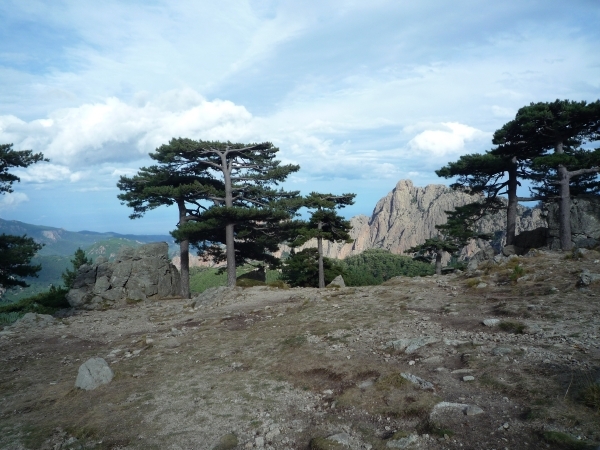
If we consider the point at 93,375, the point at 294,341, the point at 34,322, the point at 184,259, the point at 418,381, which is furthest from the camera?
the point at 184,259

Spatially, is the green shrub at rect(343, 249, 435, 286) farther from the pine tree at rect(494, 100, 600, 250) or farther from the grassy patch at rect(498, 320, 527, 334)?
the grassy patch at rect(498, 320, 527, 334)

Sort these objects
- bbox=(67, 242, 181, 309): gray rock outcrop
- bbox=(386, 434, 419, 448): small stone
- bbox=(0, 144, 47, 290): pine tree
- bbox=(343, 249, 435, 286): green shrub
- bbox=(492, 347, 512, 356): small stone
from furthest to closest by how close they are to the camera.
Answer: bbox=(343, 249, 435, 286): green shrub
bbox=(67, 242, 181, 309): gray rock outcrop
bbox=(0, 144, 47, 290): pine tree
bbox=(492, 347, 512, 356): small stone
bbox=(386, 434, 419, 448): small stone

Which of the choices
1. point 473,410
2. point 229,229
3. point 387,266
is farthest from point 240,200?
point 387,266

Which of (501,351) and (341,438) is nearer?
(341,438)

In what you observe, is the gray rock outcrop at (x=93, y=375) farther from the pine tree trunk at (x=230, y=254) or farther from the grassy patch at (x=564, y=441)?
the pine tree trunk at (x=230, y=254)

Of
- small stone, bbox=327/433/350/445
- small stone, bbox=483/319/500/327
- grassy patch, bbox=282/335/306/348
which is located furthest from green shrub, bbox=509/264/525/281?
small stone, bbox=327/433/350/445

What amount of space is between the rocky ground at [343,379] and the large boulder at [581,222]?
480 inches

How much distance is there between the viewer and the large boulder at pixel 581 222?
2297cm

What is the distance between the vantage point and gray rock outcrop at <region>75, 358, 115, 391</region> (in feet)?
26.2

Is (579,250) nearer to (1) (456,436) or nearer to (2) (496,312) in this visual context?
(2) (496,312)

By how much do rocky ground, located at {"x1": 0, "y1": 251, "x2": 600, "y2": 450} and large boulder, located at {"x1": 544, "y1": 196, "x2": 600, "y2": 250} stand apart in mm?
12193

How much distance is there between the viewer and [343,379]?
7.05 meters

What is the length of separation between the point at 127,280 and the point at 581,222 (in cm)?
2974

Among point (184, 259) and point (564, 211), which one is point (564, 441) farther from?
point (184, 259)
